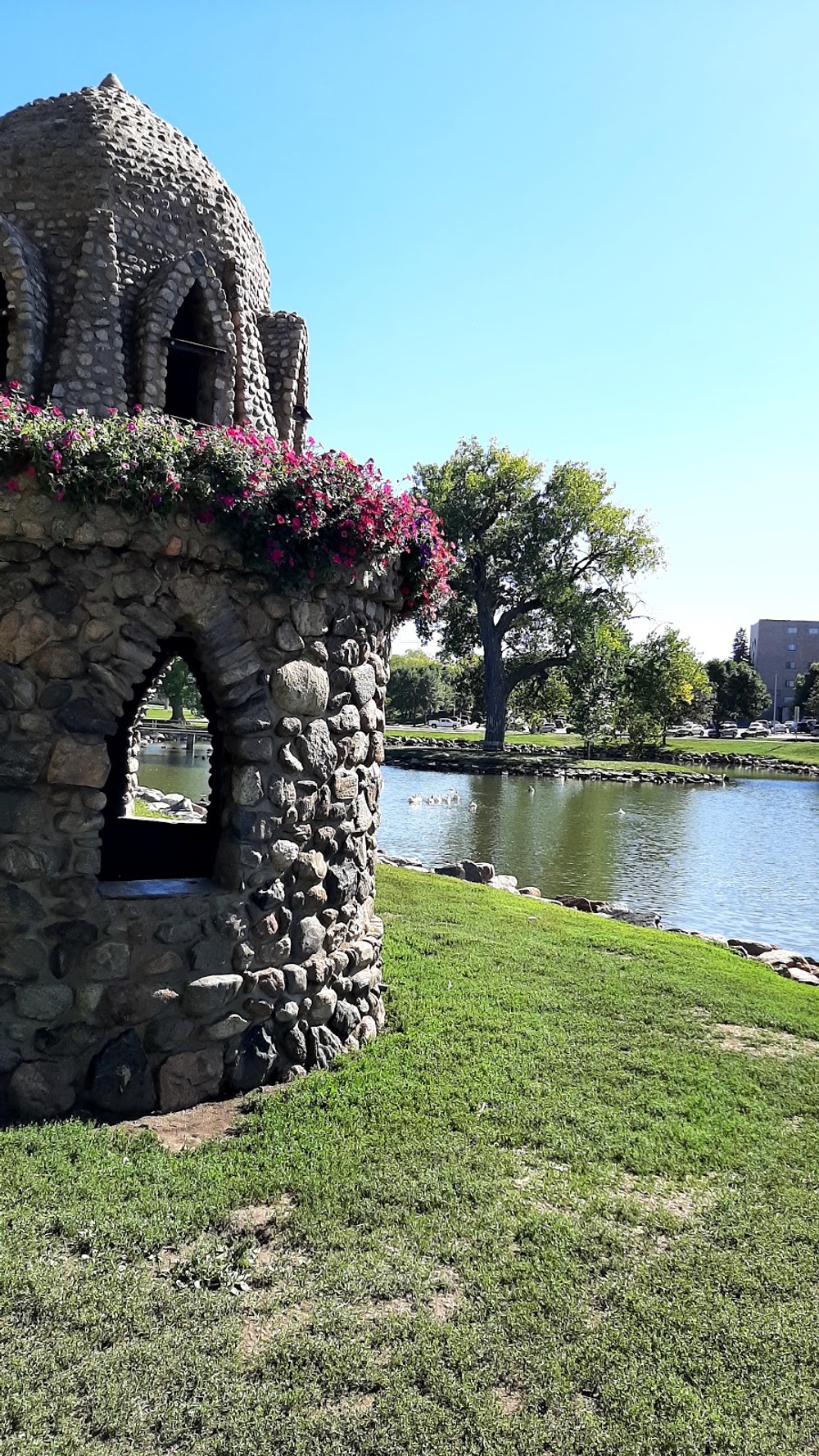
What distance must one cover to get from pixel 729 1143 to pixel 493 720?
146 ft

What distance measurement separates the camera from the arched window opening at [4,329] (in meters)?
6.87

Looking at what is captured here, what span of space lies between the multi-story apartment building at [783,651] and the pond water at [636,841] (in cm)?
8470

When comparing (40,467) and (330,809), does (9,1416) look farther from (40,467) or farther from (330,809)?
(40,467)

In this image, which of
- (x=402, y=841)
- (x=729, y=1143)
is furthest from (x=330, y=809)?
(x=402, y=841)

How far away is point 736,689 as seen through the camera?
85250 mm

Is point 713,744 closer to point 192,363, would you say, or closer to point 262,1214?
point 192,363

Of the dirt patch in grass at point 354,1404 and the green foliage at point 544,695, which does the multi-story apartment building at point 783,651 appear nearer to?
the green foliage at point 544,695

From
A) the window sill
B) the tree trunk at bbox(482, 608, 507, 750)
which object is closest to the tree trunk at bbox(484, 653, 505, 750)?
the tree trunk at bbox(482, 608, 507, 750)

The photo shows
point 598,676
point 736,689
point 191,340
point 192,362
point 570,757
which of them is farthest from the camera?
point 736,689

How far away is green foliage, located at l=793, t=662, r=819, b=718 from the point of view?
77.1 m

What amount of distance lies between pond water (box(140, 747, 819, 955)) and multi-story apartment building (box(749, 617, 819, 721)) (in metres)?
84.7

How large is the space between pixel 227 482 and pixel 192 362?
2438 mm

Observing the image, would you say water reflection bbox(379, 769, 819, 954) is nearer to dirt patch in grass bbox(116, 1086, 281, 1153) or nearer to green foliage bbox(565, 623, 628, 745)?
green foliage bbox(565, 623, 628, 745)

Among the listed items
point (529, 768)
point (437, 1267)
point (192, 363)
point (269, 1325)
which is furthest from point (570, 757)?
point (269, 1325)
